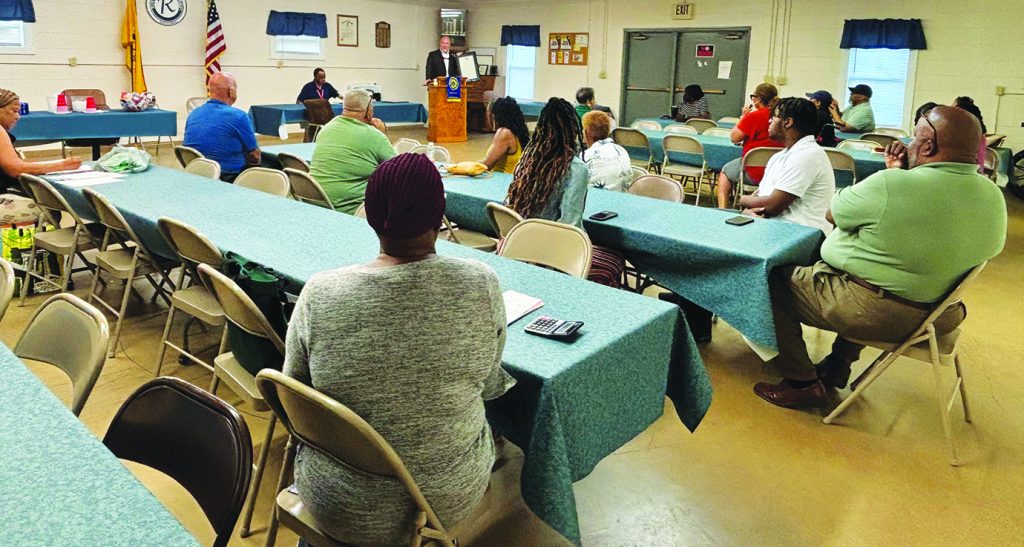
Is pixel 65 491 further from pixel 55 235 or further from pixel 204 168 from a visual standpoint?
pixel 204 168

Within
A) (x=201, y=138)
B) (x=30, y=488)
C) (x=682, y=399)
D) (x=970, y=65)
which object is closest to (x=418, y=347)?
(x=30, y=488)

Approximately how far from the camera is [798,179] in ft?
11.4

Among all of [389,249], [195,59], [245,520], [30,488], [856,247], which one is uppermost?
[195,59]

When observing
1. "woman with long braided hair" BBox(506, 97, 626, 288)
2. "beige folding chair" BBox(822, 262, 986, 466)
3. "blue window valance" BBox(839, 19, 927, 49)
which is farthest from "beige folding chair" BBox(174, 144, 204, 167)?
"blue window valance" BBox(839, 19, 927, 49)

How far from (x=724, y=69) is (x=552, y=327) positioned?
10.2 metres

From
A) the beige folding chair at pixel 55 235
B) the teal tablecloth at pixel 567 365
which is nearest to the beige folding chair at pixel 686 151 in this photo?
the teal tablecloth at pixel 567 365

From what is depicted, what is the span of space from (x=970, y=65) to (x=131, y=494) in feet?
33.3

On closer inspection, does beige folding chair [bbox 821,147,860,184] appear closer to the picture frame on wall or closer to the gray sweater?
the gray sweater

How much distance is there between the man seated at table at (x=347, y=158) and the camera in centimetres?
419

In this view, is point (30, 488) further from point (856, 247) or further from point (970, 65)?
point (970, 65)

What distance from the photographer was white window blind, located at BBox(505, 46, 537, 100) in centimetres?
1389

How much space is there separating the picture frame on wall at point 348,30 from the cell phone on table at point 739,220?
11242 mm

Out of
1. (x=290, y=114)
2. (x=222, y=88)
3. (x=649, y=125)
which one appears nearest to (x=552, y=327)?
(x=222, y=88)

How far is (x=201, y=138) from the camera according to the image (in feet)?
16.4
